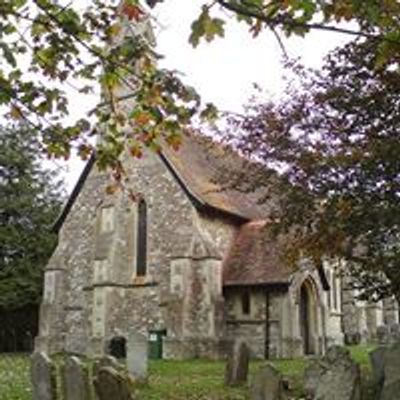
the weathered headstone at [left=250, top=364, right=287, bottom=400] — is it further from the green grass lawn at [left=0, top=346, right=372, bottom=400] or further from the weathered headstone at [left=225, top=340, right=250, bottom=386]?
the weathered headstone at [left=225, top=340, right=250, bottom=386]

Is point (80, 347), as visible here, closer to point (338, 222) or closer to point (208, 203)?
point (208, 203)

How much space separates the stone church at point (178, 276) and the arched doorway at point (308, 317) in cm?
4

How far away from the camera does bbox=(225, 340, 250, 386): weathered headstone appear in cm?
1348

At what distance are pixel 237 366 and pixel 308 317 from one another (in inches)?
541

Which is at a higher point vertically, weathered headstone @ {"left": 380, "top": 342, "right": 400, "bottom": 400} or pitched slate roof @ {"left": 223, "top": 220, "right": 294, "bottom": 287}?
pitched slate roof @ {"left": 223, "top": 220, "right": 294, "bottom": 287}

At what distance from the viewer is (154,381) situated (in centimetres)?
1502

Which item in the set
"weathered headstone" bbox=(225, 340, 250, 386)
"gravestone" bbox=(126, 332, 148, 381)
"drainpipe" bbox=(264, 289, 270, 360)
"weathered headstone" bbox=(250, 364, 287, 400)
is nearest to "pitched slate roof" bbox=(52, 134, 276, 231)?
"drainpipe" bbox=(264, 289, 270, 360)

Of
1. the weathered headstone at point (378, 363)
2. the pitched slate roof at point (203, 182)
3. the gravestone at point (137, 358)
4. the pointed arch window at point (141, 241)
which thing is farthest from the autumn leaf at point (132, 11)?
the pointed arch window at point (141, 241)

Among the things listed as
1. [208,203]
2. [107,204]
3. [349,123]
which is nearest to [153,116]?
[349,123]

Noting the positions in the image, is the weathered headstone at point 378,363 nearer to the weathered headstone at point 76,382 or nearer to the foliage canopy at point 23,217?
the weathered headstone at point 76,382

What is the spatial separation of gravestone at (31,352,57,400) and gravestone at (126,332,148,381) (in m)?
2.93

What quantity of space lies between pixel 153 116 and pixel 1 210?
30.3 metres

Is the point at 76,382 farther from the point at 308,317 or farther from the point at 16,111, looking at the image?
the point at 308,317

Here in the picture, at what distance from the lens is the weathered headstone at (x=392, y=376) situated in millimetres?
8805
